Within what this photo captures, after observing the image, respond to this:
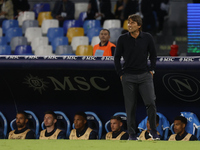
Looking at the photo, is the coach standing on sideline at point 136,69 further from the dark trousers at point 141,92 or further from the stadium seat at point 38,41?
the stadium seat at point 38,41

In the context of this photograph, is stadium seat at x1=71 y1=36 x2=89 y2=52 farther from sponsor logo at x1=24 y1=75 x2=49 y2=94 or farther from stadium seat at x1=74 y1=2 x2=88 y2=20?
sponsor logo at x1=24 y1=75 x2=49 y2=94

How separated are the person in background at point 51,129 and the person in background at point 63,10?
4.28 meters

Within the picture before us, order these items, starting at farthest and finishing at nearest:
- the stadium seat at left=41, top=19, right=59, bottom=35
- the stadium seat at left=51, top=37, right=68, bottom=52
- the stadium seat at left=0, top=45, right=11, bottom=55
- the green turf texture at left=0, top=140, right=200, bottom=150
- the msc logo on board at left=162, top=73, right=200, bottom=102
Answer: the stadium seat at left=41, top=19, right=59, bottom=35, the stadium seat at left=51, top=37, right=68, bottom=52, the stadium seat at left=0, top=45, right=11, bottom=55, the msc logo on board at left=162, top=73, right=200, bottom=102, the green turf texture at left=0, top=140, right=200, bottom=150

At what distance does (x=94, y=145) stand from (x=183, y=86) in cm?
297

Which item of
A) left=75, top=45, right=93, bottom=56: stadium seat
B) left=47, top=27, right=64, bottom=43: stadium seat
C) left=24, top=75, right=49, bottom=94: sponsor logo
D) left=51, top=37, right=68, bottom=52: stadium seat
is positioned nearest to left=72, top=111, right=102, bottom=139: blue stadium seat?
left=24, top=75, right=49, bottom=94: sponsor logo

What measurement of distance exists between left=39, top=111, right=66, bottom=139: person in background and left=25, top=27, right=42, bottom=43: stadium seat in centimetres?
401

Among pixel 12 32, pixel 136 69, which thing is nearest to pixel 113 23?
pixel 12 32

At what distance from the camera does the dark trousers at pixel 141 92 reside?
5.42 meters

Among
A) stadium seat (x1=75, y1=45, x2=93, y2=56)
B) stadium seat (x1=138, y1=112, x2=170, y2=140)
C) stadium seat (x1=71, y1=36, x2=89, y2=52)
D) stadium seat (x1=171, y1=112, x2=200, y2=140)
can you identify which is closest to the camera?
stadium seat (x1=171, y1=112, x2=200, y2=140)

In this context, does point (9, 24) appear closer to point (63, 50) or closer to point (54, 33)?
point (54, 33)

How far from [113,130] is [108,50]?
133cm

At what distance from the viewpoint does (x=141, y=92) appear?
5.49 meters

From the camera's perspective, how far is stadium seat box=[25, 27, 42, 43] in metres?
11.4

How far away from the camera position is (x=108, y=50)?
23.8 feet
